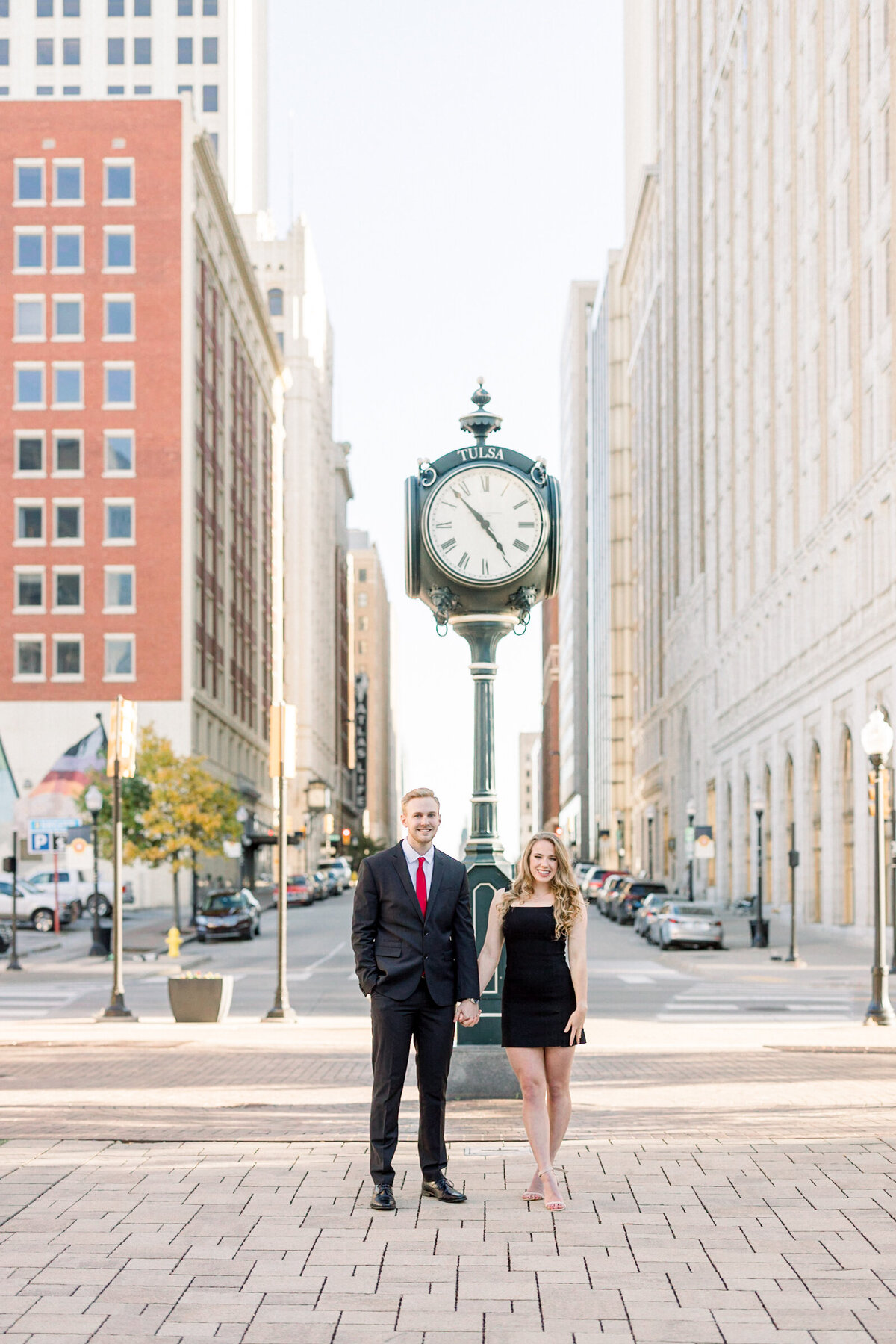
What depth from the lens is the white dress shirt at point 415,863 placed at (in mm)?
8508

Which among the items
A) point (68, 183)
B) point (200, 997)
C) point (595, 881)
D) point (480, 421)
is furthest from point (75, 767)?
point (480, 421)

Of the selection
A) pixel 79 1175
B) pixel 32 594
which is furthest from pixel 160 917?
pixel 79 1175

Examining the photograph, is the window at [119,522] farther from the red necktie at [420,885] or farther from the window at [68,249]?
the red necktie at [420,885]

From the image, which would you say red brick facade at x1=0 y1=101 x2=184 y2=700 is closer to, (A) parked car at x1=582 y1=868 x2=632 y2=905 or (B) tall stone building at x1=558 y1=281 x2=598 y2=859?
(A) parked car at x1=582 y1=868 x2=632 y2=905

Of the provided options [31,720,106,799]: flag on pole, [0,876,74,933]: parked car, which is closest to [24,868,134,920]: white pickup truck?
[0,876,74,933]: parked car

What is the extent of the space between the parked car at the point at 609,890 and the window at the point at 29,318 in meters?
32.0

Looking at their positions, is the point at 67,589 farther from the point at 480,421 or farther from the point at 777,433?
the point at 480,421

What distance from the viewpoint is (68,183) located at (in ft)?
226

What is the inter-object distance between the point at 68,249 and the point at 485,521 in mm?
60986

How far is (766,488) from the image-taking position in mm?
58156

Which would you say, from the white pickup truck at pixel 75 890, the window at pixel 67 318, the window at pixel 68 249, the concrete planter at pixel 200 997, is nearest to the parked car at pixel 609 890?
the white pickup truck at pixel 75 890

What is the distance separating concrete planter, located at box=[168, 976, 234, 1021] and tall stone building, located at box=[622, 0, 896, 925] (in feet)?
74.3

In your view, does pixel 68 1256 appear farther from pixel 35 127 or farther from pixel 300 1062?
pixel 35 127

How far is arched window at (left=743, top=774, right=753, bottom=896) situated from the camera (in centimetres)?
6444
